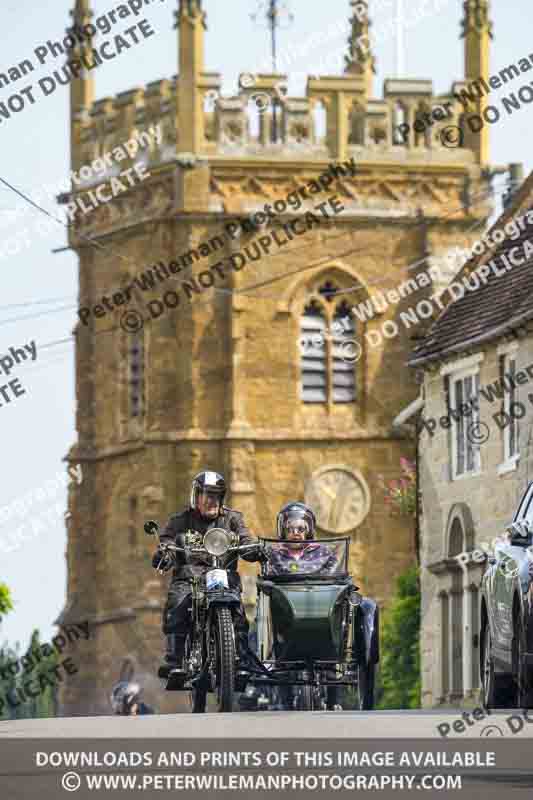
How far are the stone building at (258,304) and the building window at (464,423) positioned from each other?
82.1 ft

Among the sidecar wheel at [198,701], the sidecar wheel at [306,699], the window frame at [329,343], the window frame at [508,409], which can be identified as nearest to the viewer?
the sidecar wheel at [198,701]

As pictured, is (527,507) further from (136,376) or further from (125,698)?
(136,376)

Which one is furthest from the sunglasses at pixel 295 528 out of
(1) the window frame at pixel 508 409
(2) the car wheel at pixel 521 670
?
(1) the window frame at pixel 508 409

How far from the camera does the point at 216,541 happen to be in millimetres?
18922

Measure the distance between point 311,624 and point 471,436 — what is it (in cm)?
2199

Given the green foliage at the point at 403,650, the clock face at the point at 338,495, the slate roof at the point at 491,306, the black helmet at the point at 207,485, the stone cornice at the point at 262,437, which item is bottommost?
the black helmet at the point at 207,485

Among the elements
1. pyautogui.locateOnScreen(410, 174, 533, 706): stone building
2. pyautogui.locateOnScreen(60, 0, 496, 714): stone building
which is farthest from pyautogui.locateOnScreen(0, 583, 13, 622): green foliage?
pyautogui.locateOnScreen(60, 0, 496, 714): stone building

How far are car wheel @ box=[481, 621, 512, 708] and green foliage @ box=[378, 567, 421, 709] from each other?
29.4 m

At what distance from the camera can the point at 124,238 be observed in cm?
6975

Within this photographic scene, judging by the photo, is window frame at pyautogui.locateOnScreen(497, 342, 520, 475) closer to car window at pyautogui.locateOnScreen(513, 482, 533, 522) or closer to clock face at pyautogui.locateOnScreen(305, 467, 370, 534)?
A: car window at pyautogui.locateOnScreen(513, 482, 533, 522)

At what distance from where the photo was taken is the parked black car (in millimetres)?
18656

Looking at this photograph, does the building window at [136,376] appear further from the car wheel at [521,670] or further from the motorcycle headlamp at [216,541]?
the motorcycle headlamp at [216,541]

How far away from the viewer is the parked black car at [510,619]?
18.7 m
